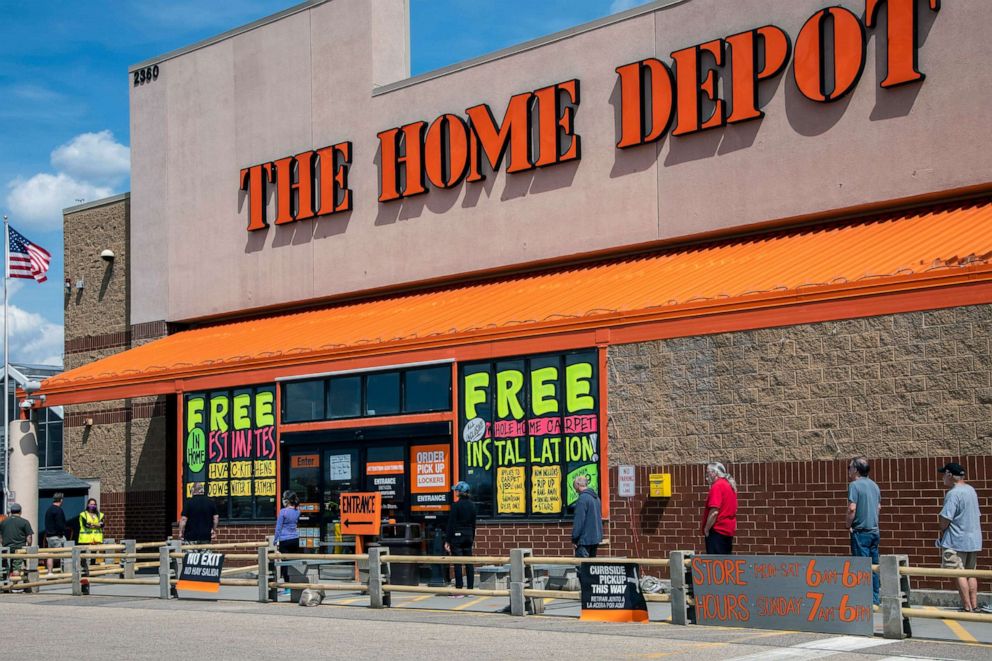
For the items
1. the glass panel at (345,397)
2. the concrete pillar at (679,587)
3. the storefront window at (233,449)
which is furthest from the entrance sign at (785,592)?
the storefront window at (233,449)

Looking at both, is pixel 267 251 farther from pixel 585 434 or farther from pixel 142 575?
pixel 585 434

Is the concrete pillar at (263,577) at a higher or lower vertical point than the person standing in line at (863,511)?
lower

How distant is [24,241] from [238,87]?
7.83 metres

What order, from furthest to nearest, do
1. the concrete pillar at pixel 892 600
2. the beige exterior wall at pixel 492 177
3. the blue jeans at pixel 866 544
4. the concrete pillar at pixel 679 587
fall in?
the beige exterior wall at pixel 492 177 < the blue jeans at pixel 866 544 < the concrete pillar at pixel 679 587 < the concrete pillar at pixel 892 600

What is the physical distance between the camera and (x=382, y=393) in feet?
76.3

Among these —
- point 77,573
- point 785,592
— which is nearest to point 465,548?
point 785,592

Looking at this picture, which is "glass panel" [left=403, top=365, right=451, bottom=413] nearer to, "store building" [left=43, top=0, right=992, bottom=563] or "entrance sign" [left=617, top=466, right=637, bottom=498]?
Answer: "store building" [left=43, top=0, right=992, bottom=563]

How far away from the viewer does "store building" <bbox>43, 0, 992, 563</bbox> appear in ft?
58.5

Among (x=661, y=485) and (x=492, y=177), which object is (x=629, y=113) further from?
(x=661, y=485)

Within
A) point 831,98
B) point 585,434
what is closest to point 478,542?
point 585,434

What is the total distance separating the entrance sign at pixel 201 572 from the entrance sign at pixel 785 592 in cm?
822

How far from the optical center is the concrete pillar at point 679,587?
48.6ft

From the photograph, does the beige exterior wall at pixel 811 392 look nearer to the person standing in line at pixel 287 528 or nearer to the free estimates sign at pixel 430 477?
the free estimates sign at pixel 430 477

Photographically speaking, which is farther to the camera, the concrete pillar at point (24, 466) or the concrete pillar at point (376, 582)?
the concrete pillar at point (24, 466)
